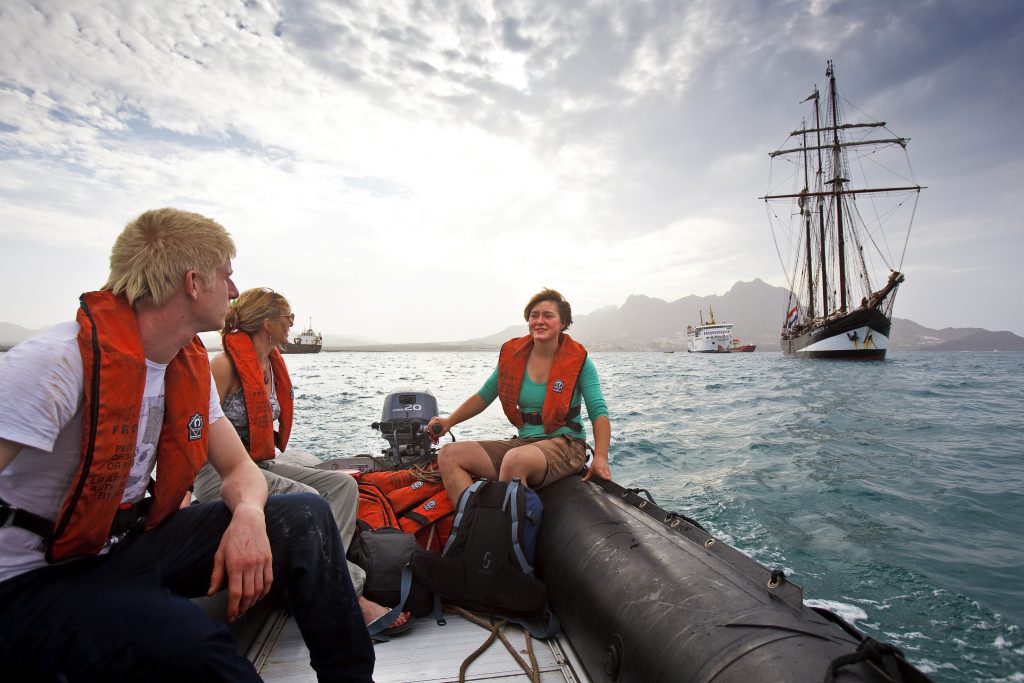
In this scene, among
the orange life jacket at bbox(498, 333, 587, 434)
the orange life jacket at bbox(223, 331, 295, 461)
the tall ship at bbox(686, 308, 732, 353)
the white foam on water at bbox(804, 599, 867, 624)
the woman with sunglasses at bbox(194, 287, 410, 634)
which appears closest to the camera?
the woman with sunglasses at bbox(194, 287, 410, 634)

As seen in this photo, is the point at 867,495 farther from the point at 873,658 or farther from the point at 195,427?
the point at 195,427

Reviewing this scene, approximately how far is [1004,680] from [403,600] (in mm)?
3435

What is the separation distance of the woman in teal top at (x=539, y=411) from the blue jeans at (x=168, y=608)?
5.36 feet

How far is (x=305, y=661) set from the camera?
229cm

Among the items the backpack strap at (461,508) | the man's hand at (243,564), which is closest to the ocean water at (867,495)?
the backpack strap at (461,508)

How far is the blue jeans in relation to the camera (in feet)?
3.70

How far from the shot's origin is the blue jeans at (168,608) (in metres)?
1.13

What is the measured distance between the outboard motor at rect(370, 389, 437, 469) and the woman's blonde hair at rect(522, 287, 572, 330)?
1636 millimetres

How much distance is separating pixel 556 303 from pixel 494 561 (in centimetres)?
194

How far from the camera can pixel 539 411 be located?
386 cm

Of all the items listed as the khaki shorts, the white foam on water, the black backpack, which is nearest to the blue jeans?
the black backpack

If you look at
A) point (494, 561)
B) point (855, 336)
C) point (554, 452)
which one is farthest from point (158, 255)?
point (855, 336)

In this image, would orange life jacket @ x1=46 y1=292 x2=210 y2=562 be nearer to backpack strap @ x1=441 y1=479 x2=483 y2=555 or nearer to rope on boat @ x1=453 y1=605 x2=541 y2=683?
rope on boat @ x1=453 y1=605 x2=541 y2=683

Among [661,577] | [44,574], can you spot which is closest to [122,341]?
[44,574]
